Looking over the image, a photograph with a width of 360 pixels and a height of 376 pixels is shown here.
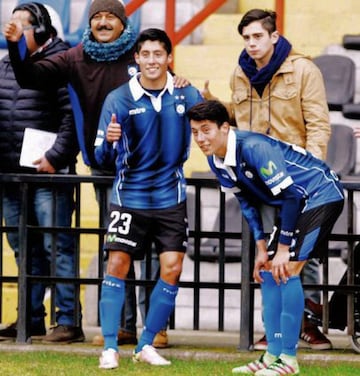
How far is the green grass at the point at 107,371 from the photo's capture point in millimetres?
9938

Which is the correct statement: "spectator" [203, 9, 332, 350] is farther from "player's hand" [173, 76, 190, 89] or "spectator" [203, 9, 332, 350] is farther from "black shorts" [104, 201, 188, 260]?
"black shorts" [104, 201, 188, 260]

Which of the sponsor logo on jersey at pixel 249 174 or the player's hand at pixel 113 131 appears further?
the player's hand at pixel 113 131

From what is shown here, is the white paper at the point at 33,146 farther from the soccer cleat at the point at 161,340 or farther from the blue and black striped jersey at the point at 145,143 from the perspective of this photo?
the soccer cleat at the point at 161,340

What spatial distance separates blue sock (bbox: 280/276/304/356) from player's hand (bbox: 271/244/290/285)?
0.04 metres

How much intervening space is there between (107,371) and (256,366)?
2.61 feet

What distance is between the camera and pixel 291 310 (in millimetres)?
9805

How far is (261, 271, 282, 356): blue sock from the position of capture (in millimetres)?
9953

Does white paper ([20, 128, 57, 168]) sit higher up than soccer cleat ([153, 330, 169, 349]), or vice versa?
white paper ([20, 128, 57, 168])

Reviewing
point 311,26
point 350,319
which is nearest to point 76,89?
point 350,319

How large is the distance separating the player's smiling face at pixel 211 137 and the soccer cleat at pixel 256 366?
3.68 feet

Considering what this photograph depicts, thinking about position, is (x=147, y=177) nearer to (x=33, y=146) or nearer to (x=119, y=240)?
(x=119, y=240)

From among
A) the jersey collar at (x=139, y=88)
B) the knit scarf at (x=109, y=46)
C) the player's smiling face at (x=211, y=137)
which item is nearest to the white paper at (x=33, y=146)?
the knit scarf at (x=109, y=46)

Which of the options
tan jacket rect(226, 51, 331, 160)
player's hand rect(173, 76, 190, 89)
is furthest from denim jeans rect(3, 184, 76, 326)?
tan jacket rect(226, 51, 331, 160)

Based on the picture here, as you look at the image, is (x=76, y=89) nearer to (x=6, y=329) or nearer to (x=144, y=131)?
(x=144, y=131)
